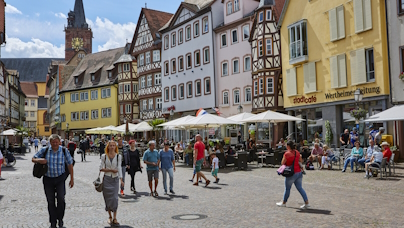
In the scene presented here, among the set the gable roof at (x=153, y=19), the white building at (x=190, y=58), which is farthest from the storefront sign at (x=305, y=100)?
the gable roof at (x=153, y=19)

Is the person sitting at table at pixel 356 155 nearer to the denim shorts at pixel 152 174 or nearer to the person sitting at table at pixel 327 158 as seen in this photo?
the person sitting at table at pixel 327 158

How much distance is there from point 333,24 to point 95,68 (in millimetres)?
47976

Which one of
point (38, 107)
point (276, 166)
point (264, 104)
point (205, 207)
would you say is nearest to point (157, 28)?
point (264, 104)

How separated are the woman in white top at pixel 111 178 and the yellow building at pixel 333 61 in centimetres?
1899

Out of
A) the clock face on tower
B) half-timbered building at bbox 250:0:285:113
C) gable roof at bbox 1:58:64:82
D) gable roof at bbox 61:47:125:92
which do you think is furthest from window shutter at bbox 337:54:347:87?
gable roof at bbox 1:58:64:82

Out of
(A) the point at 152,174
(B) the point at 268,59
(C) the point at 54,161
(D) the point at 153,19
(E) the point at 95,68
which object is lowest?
(A) the point at 152,174

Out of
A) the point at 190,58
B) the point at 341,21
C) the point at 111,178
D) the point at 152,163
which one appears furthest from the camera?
the point at 190,58

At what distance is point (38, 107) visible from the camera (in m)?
126

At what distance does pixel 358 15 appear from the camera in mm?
26656

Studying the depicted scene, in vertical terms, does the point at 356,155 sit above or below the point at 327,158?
above

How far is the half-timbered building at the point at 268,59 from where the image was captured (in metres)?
36.0

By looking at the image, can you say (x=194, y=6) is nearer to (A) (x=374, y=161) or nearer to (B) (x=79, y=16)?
(A) (x=374, y=161)

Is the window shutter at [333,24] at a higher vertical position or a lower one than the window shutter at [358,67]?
higher

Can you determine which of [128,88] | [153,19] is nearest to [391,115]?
[153,19]
